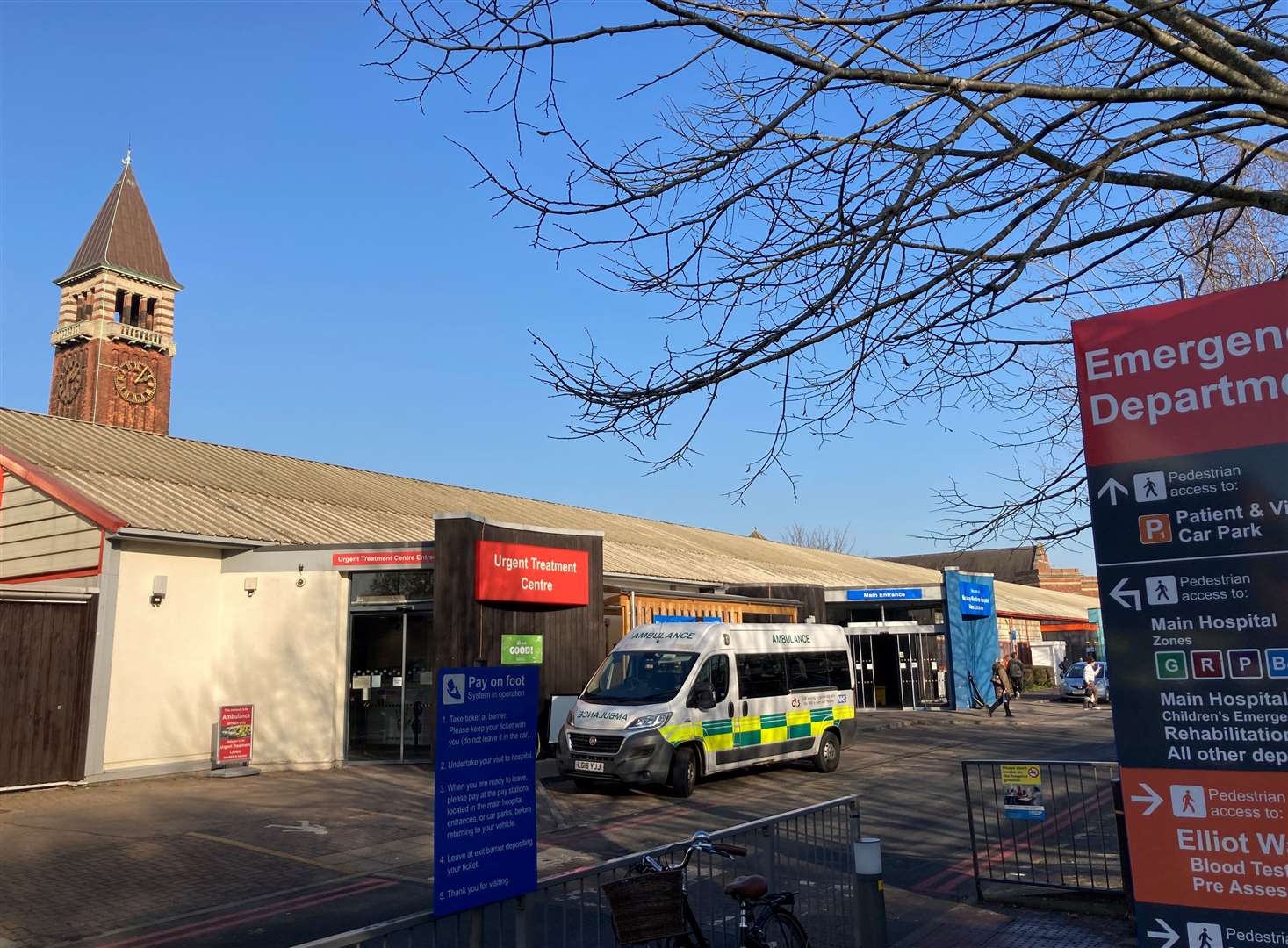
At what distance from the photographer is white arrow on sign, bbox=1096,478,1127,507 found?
4.15m

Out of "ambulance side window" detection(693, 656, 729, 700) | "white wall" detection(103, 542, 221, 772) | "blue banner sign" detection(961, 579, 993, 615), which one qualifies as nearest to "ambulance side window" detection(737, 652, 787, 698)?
"ambulance side window" detection(693, 656, 729, 700)

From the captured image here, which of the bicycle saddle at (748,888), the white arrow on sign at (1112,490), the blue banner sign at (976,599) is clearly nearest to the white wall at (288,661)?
→ the bicycle saddle at (748,888)

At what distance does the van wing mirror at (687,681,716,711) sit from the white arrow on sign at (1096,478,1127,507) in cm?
1121

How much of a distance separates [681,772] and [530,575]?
597 centimetres

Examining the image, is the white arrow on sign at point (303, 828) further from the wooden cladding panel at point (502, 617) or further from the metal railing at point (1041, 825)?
the metal railing at point (1041, 825)

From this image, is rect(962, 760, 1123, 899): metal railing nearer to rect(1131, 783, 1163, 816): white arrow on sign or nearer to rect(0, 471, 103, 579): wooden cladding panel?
rect(1131, 783, 1163, 816): white arrow on sign

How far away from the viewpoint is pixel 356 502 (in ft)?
83.7

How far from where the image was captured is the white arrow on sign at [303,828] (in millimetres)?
12086

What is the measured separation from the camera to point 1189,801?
383cm

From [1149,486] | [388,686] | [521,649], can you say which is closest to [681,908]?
[1149,486]

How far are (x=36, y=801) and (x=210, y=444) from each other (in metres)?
14.2

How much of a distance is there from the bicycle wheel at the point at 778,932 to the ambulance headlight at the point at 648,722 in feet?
27.9

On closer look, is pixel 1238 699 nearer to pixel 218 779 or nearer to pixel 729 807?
pixel 729 807

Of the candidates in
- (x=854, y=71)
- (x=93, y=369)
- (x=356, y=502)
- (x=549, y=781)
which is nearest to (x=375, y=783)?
(x=549, y=781)
